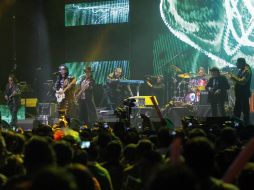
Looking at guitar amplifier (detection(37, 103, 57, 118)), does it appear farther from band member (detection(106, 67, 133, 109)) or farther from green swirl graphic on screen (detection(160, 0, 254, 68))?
green swirl graphic on screen (detection(160, 0, 254, 68))

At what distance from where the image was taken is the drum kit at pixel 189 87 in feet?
63.2

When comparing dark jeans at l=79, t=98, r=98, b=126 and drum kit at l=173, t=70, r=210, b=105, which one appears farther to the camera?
drum kit at l=173, t=70, r=210, b=105

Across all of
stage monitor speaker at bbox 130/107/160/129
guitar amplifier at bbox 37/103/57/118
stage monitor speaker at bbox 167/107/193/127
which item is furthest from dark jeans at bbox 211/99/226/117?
guitar amplifier at bbox 37/103/57/118

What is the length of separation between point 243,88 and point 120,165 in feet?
29.4

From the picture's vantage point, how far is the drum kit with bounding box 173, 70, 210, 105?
63.2 feet

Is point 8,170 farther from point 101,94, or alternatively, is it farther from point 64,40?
point 64,40

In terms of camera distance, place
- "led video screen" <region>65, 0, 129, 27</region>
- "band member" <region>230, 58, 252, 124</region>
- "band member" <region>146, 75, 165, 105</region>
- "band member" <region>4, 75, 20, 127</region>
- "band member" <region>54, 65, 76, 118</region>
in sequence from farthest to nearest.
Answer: "led video screen" <region>65, 0, 129, 27</region>, "band member" <region>146, 75, 165, 105</region>, "band member" <region>4, 75, 20, 127</region>, "band member" <region>54, 65, 76, 118</region>, "band member" <region>230, 58, 252, 124</region>

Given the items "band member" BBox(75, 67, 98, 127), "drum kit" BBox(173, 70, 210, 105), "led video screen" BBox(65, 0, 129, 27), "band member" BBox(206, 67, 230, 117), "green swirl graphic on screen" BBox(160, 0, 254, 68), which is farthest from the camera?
"led video screen" BBox(65, 0, 129, 27)

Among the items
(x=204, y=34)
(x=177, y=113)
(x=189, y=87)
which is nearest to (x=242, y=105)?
(x=177, y=113)

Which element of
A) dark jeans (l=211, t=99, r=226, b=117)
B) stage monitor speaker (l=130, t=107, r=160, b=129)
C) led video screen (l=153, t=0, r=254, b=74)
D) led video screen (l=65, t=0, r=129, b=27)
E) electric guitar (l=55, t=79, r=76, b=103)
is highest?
led video screen (l=65, t=0, r=129, b=27)

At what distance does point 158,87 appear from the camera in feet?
67.4

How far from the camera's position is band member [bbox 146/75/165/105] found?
67.4ft

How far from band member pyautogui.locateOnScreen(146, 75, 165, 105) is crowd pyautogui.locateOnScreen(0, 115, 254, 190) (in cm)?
1320

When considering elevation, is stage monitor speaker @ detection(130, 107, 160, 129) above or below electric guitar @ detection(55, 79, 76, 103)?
below
